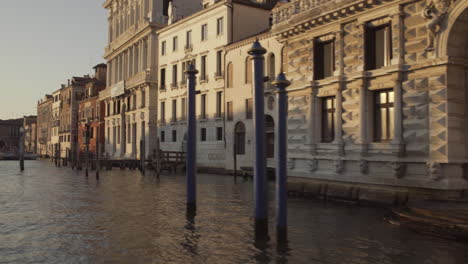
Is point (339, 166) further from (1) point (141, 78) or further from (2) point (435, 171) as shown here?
(1) point (141, 78)

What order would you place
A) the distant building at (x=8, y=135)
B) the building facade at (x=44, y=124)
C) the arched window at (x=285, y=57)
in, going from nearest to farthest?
the arched window at (x=285, y=57), the building facade at (x=44, y=124), the distant building at (x=8, y=135)

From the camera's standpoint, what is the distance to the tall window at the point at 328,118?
54.9ft

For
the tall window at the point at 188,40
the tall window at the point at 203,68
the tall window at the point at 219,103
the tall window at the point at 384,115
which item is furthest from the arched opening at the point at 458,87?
the tall window at the point at 188,40

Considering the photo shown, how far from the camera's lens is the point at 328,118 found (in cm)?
1695

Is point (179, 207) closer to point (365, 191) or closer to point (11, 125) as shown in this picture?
point (365, 191)

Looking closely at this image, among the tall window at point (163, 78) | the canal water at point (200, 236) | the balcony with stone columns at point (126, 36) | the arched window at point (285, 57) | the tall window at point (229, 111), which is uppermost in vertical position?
the balcony with stone columns at point (126, 36)

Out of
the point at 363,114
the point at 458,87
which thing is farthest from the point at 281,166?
the point at 363,114

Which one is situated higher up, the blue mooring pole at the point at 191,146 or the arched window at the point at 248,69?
the arched window at the point at 248,69

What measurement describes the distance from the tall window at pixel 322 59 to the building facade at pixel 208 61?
14746 millimetres

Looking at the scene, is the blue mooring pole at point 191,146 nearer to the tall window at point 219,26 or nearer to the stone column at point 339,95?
the stone column at point 339,95

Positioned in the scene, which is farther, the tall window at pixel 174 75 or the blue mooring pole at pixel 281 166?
the tall window at pixel 174 75

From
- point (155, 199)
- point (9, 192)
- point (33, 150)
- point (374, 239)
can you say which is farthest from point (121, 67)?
point (33, 150)

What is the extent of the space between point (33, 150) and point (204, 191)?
96952 mm

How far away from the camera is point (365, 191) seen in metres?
14.3
